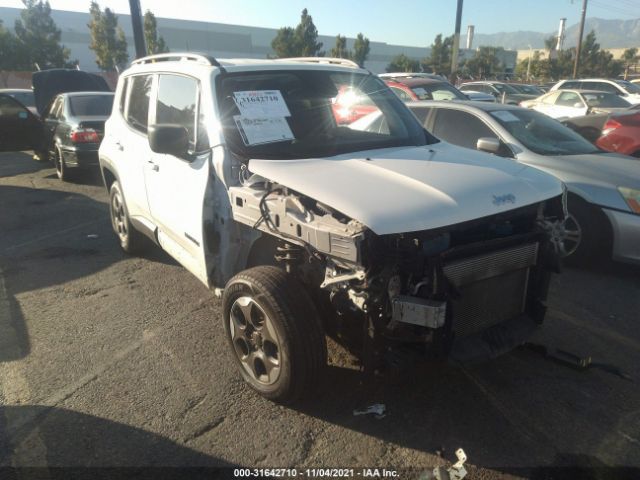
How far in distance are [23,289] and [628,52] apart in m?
70.8

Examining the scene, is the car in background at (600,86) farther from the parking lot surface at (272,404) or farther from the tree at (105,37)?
the tree at (105,37)

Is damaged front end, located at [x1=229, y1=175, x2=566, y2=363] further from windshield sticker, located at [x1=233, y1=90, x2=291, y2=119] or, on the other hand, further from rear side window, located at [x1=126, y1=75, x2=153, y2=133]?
rear side window, located at [x1=126, y1=75, x2=153, y2=133]

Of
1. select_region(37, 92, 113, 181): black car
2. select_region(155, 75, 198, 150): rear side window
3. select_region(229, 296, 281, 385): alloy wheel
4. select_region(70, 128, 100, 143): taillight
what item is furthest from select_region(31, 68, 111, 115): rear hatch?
select_region(229, 296, 281, 385): alloy wheel

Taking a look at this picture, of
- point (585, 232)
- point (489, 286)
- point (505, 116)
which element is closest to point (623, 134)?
point (505, 116)

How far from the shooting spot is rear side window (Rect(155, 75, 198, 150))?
3516 millimetres

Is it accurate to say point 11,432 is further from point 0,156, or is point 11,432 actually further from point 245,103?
point 0,156

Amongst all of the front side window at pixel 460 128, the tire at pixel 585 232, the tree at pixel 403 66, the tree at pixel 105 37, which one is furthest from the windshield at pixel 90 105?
the tree at pixel 403 66

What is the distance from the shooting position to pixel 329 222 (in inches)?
97.9

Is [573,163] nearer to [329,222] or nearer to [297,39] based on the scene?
[329,222]

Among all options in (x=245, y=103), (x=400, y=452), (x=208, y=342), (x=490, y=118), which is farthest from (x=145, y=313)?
(x=490, y=118)

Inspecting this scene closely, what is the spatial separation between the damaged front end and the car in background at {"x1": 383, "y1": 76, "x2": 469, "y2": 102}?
24.7 ft

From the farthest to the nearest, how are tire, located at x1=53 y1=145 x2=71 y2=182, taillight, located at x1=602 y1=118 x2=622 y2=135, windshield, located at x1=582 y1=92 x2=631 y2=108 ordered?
windshield, located at x1=582 y1=92 x2=631 y2=108
tire, located at x1=53 y1=145 x2=71 y2=182
taillight, located at x1=602 y1=118 x2=622 y2=135

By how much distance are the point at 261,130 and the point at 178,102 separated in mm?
932

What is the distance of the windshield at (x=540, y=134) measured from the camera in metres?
5.39
